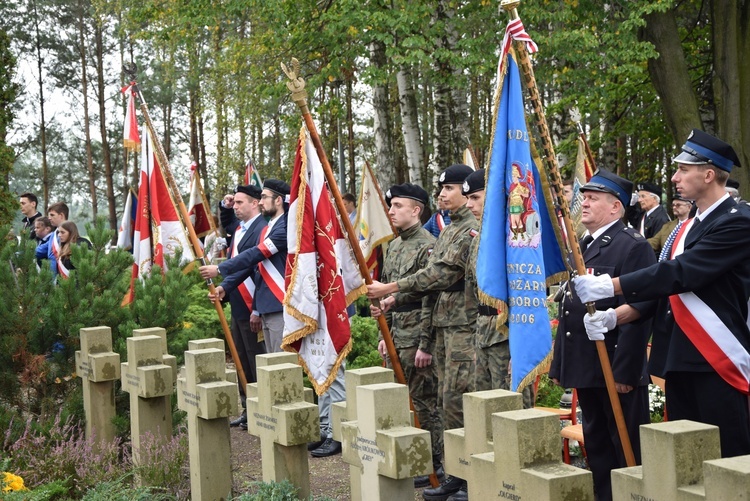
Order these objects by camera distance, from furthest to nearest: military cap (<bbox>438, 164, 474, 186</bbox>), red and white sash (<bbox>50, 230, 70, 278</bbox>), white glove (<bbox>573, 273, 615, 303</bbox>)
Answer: red and white sash (<bbox>50, 230, 70, 278</bbox>)
military cap (<bbox>438, 164, 474, 186</bbox>)
white glove (<bbox>573, 273, 615, 303</bbox>)

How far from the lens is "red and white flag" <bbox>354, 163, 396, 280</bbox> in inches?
371

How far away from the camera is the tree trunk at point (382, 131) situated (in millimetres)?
17281

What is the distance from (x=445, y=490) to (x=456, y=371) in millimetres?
742

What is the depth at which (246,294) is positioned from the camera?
8.44 m

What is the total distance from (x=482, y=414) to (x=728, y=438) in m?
1.56

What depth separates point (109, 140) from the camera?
38.1 meters

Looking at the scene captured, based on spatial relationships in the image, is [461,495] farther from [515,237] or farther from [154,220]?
[154,220]

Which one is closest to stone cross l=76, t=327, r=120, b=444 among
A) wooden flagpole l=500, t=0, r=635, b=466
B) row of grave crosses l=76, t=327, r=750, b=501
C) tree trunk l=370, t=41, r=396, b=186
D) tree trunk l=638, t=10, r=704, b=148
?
row of grave crosses l=76, t=327, r=750, b=501

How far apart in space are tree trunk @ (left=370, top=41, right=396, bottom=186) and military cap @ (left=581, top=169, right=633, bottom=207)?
1253 cm

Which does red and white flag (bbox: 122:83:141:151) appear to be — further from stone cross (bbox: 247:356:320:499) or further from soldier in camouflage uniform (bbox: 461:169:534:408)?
stone cross (bbox: 247:356:320:499)

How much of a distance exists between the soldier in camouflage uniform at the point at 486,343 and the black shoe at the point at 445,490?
1.94 feet

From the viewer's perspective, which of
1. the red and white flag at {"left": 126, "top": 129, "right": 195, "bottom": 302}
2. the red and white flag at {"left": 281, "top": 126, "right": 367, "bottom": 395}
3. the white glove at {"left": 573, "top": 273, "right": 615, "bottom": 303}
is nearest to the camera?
the white glove at {"left": 573, "top": 273, "right": 615, "bottom": 303}

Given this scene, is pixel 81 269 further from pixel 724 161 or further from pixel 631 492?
pixel 631 492

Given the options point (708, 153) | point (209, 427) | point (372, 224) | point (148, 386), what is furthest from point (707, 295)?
point (372, 224)
